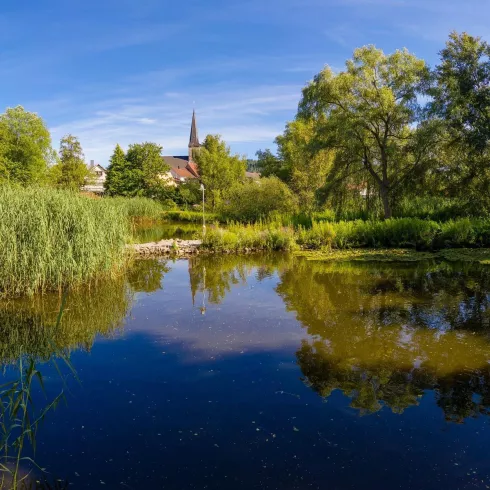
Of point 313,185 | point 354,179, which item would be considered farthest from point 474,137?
point 313,185

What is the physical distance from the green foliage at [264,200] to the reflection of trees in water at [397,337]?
13419mm

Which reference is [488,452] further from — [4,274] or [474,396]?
[4,274]

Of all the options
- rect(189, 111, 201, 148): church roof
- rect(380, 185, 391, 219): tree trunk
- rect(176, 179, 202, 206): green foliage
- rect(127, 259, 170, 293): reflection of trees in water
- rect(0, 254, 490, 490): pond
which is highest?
rect(189, 111, 201, 148): church roof

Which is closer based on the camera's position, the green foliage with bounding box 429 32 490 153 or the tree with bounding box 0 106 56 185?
the green foliage with bounding box 429 32 490 153

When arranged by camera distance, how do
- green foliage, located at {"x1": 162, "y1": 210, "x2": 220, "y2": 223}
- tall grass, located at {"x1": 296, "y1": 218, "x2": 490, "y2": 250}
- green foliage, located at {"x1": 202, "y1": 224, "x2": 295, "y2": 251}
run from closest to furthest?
tall grass, located at {"x1": 296, "y1": 218, "x2": 490, "y2": 250}, green foliage, located at {"x1": 202, "y1": 224, "x2": 295, "y2": 251}, green foliage, located at {"x1": 162, "y1": 210, "x2": 220, "y2": 223}

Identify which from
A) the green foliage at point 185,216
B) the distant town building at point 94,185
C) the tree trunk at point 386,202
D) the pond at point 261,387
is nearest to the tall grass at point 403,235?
the tree trunk at point 386,202

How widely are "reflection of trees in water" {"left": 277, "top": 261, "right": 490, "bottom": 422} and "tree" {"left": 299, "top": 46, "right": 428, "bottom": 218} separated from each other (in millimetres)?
9103

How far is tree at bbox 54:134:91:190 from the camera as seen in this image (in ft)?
135

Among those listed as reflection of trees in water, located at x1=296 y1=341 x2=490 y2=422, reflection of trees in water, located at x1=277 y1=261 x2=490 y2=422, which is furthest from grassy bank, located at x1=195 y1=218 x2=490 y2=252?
reflection of trees in water, located at x1=296 y1=341 x2=490 y2=422

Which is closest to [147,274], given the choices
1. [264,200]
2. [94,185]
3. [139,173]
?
[264,200]

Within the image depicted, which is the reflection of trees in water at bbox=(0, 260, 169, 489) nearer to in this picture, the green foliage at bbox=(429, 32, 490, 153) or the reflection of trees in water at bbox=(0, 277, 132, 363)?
the reflection of trees in water at bbox=(0, 277, 132, 363)

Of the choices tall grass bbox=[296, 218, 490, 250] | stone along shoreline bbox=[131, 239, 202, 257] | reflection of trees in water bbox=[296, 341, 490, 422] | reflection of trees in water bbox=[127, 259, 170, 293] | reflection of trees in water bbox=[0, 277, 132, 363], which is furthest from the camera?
tall grass bbox=[296, 218, 490, 250]

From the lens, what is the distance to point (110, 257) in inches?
409

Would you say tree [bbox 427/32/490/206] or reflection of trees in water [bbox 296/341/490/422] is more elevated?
tree [bbox 427/32/490/206]
